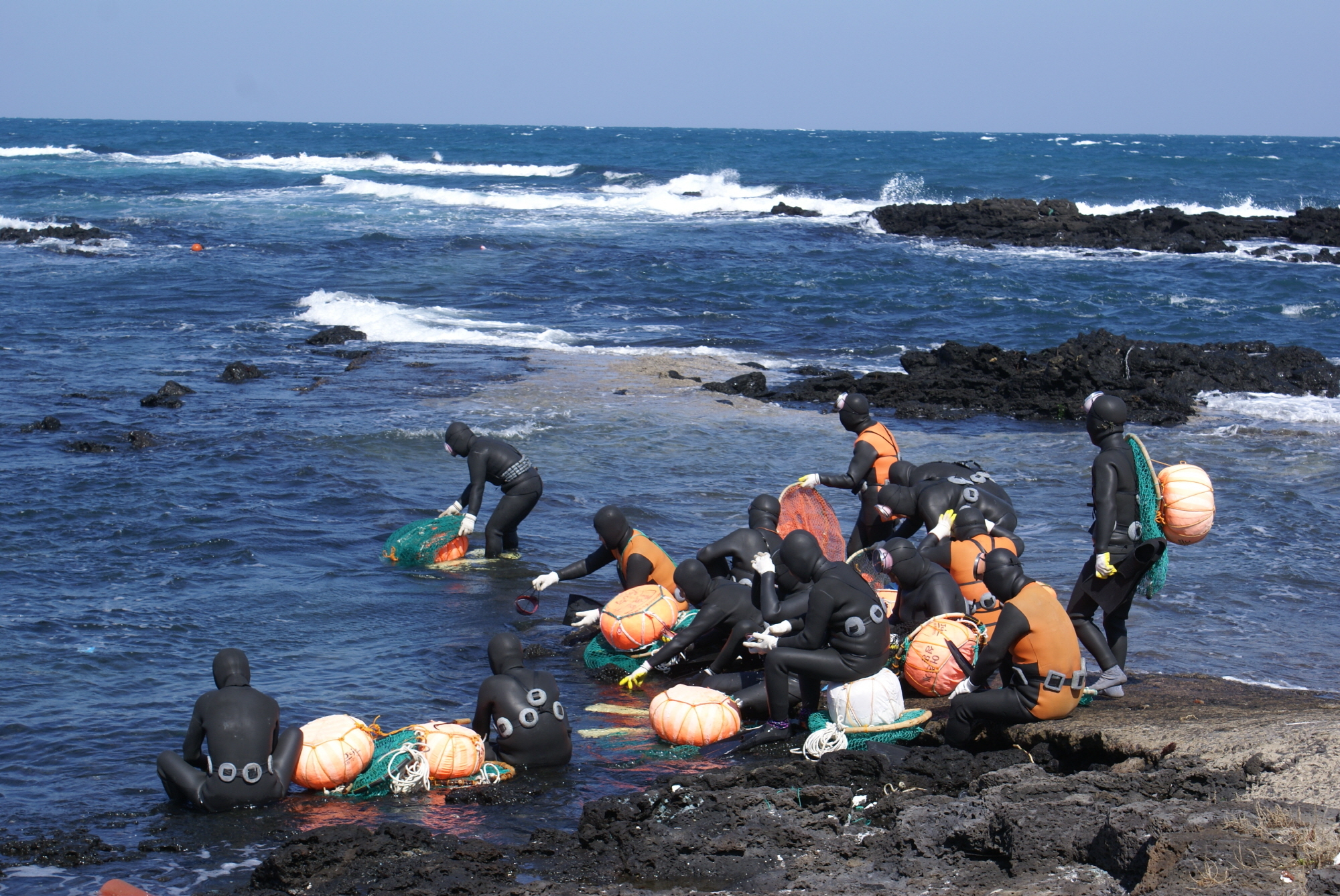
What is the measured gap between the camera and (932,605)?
8.83 m

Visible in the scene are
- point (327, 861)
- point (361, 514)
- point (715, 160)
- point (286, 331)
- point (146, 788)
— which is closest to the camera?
point (327, 861)

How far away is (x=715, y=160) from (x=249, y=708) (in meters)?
82.9

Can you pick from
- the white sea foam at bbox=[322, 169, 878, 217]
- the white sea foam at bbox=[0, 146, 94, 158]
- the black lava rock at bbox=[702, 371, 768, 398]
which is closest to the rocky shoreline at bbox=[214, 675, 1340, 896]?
the black lava rock at bbox=[702, 371, 768, 398]

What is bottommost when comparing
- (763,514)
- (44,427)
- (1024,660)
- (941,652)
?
(44,427)

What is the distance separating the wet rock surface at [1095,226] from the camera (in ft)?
141

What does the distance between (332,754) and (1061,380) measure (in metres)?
16.0

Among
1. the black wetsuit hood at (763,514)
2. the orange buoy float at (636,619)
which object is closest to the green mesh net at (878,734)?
the orange buoy float at (636,619)

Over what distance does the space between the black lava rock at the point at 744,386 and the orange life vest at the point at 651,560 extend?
10502 mm

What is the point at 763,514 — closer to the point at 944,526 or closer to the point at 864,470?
the point at 864,470

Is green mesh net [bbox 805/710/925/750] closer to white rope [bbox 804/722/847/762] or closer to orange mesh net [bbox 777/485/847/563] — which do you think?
white rope [bbox 804/722/847/762]

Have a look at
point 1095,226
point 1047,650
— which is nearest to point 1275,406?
point 1047,650

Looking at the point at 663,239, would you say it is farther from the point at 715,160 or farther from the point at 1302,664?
the point at 715,160

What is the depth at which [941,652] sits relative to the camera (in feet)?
26.9

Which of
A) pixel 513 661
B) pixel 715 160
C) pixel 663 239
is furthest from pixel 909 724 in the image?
pixel 715 160
